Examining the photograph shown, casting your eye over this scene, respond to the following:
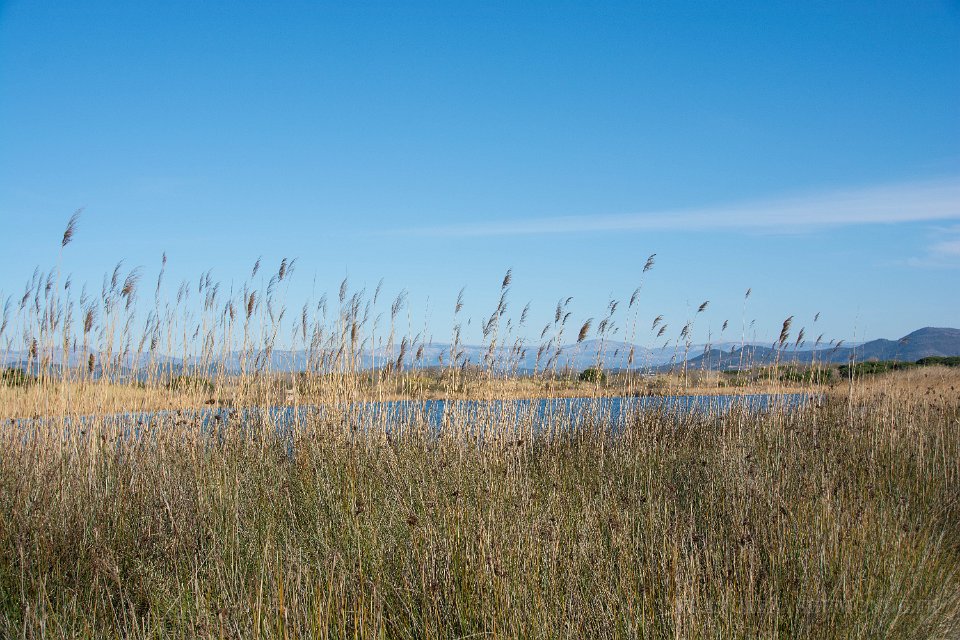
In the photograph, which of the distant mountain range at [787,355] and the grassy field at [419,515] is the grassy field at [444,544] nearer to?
the grassy field at [419,515]

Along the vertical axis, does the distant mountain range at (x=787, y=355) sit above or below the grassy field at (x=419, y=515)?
above

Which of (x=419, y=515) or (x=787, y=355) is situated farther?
(x=787, y=355)

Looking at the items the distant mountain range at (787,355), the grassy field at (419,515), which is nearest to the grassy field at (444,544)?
the grassy field at (419,515)

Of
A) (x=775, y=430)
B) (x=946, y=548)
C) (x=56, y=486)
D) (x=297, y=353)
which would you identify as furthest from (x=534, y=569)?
(x=775, y=430)

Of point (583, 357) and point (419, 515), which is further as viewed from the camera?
point (583, 357)

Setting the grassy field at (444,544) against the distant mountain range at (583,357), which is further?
the distant mountain range at (583,357)

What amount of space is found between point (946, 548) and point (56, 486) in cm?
539

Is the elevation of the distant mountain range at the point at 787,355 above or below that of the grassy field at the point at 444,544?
above

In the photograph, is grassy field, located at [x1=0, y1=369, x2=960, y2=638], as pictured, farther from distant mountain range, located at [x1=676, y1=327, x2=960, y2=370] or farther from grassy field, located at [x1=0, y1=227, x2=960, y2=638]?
distant mountain range, located at [x1=676, y1=327, x2=960, y2=370]

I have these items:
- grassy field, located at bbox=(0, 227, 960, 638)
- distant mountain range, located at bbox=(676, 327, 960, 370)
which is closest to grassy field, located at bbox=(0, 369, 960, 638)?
grassy field, located at bbox=(0, 227, 960, 638)

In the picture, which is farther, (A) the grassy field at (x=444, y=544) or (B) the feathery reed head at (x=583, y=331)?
(B) the feathery reed head at (x=583, y=331)

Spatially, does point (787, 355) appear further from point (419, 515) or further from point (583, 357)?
point (419, 515)

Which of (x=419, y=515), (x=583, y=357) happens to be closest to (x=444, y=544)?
(x=419, y=515)

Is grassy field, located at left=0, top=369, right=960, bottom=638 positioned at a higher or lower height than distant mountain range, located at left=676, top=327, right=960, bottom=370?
lower
